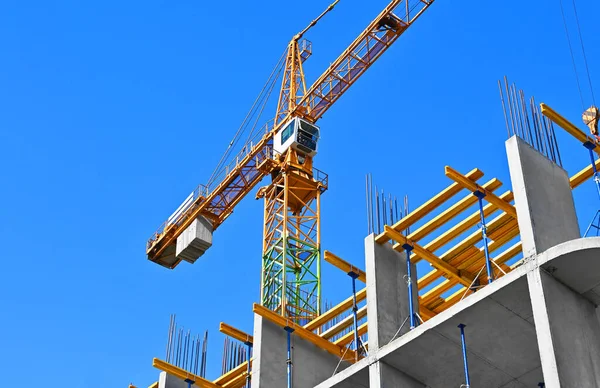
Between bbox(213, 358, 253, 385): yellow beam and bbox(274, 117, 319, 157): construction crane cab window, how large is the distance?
20196mm

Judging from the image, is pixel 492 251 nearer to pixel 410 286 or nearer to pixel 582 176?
pixel 410 286

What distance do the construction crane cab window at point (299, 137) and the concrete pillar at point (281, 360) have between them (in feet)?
71.9

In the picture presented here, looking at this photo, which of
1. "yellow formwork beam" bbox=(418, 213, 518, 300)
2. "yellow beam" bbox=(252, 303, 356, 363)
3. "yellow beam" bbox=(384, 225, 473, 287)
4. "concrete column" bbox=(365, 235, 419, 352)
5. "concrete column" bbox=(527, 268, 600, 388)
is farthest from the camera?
"yellow beam" bbox=(252, 303, 356, 363)

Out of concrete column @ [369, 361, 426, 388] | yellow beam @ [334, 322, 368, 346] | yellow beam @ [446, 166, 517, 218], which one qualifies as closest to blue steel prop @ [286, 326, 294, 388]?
yellow beam @ [334, 322, 368, 346]

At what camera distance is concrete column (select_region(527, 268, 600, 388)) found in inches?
641

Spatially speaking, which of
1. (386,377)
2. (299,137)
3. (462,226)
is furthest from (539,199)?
(299,137)

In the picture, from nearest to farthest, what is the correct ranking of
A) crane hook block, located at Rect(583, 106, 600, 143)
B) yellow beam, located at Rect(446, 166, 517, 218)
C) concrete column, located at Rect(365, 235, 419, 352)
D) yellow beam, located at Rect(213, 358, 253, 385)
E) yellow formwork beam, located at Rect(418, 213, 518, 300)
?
yellow beam, located at Rect(446, 166, 517, 218) → concrete column, located at Rect(365, 235, 419, 352) → yellow formwork beam, located at Rect(418, 213, 518, 300) → crane hook block, located at Rect(583, 106, 600, 143) → yellow beam, located at Rect(213, 358, 253, 385)

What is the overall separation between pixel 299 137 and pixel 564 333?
94.6 ft

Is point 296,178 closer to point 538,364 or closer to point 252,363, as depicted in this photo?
point 252,363

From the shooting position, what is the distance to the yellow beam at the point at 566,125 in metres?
19.4

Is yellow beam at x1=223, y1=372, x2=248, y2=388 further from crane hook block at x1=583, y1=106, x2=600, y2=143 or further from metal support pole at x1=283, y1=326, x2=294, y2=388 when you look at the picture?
crane hook block at x1=583, y1=106, x2=600, y2=143

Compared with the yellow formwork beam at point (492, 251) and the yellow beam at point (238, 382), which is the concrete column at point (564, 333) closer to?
the yellow formwork beam at point (492, 251)

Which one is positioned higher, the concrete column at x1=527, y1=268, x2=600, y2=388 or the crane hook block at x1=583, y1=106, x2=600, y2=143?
the crane hook block at x1=583, y1=106, x2=600, y2=143

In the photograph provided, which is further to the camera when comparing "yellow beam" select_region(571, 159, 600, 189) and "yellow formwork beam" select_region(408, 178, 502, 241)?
"yellow formwork beam" select_region(408, 178, 502, 241)
